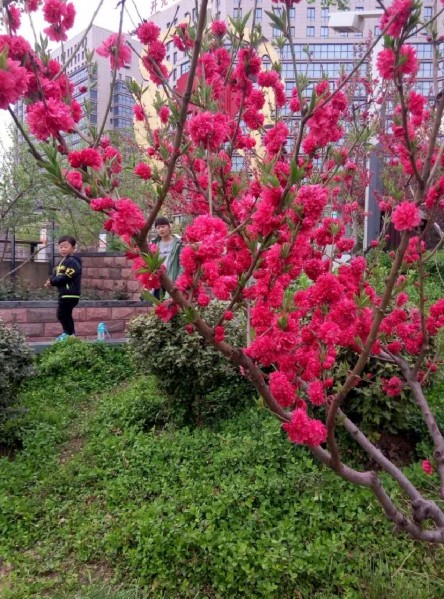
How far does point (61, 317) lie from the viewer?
23.4ft

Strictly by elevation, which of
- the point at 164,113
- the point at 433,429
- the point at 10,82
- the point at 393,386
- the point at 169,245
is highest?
the point at 164,113

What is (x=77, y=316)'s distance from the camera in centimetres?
Answer: 798

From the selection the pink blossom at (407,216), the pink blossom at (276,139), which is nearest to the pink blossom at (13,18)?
the pink blossom at (276,139)

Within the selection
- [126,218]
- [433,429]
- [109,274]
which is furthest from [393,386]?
[109,274]

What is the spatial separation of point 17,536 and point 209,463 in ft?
3.96

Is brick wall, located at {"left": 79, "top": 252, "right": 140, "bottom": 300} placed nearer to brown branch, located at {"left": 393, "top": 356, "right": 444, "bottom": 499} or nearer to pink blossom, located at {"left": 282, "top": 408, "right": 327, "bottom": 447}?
brown branch, located at {"left": 393, "top": 356, "right": 444, "bottom": 499}

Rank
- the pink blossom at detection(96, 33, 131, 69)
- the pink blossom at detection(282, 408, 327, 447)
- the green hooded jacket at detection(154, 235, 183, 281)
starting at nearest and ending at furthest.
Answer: the pink blossom at detection(282, 408, 327, 447) < the pink blossom at detection(96, 33, 131, 69) < the green hooded jacket at detection(154, 235, 183, 281)

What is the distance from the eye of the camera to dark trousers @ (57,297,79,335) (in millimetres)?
6980

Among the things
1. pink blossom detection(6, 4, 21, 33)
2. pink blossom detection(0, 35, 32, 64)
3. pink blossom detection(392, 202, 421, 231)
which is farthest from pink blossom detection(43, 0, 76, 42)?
pink blossom detection(392, 202, 421, 231)

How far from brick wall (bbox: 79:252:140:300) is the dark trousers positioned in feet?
8.97

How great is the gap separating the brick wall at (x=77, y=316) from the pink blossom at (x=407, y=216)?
6.77 m

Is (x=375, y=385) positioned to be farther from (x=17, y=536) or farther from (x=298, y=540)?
(x=17, y=536)

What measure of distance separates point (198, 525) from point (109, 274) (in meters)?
8.31

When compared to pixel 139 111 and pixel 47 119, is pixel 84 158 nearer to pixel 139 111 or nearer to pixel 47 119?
pixel 47 119
